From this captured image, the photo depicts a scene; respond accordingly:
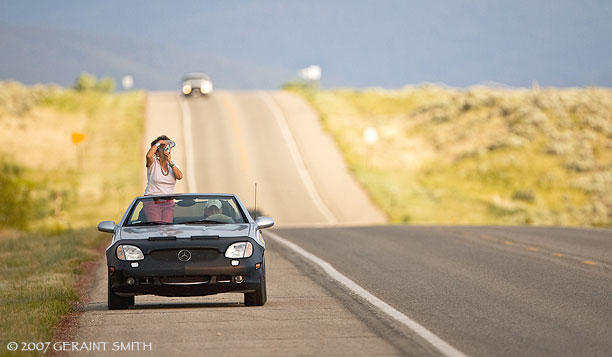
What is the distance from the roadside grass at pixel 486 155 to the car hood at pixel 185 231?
107 ft

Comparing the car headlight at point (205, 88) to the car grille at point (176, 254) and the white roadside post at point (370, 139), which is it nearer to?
the white roadside post at point (370, 139)

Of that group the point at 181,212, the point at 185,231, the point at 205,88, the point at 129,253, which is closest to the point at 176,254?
the point at 185,231

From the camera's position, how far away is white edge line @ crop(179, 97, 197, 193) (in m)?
49.0

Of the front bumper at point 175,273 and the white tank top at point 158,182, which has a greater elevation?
the white tank top at point 158,182

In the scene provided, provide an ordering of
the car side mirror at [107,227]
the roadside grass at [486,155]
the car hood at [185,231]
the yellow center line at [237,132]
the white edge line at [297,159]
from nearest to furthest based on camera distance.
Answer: the car hood at [185,231] < the car side mirror at [107,227] < the white edge line at [297,159] < the roadside grass at [486,155] < the yellow center line at [237,132]

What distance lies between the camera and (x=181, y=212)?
1294 centimetres

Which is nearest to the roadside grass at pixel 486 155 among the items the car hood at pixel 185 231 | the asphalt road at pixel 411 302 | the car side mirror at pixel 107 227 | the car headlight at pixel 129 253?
the asphalt road at pixel 411 302

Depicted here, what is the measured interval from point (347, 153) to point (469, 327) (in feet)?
162

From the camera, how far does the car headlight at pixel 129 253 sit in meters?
11.5

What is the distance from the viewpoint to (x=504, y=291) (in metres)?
13.7

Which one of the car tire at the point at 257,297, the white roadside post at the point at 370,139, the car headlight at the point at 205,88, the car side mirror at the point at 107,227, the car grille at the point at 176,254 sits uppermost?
the car headlight at the point at 205,88

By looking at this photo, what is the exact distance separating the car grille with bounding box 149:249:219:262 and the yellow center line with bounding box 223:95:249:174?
40.7 metres

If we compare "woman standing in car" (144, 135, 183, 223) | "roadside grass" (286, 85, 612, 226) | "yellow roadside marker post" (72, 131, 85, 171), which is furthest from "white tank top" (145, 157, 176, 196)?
"yellow roadside marker post" (72, 131, 85, 171)

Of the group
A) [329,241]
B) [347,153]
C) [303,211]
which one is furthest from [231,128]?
[329,241]
